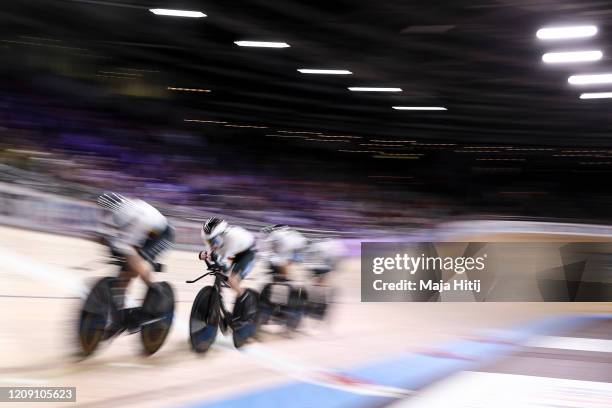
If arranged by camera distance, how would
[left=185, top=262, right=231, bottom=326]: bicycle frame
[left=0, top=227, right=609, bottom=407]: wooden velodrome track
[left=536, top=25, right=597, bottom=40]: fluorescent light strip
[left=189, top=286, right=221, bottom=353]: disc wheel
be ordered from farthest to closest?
1. [left=536, top=25, right=597, bottom=40]: fluorescent light strip
2. [left=185, top=262, right=231, bottom=326]: bicycle frame
3. [left=189, top=286, right=221, bottom=353]: disc wheel
4. [left=0, top=227, right=609, bottom=407]: wooden velodrome track

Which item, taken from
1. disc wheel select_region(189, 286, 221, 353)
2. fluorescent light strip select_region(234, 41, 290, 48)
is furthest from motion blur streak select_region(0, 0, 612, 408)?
fluorescent light strip select_region(234, 41, 290, 48)

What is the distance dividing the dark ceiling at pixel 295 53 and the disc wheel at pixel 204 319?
2.90 meters

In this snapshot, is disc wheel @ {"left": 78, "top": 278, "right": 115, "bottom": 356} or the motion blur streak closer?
disc wheel @ {"left": 78, "top": 278, "right": 115, "bottom": 356}

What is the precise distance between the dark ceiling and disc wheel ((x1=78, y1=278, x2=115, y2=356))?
10.7 feet

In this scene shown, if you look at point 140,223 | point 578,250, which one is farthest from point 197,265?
point 578,250

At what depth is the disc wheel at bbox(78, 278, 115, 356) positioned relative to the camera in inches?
132

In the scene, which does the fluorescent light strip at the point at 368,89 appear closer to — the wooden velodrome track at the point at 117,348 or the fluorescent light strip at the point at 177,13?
the fluorescent light strip at the point at 177,13

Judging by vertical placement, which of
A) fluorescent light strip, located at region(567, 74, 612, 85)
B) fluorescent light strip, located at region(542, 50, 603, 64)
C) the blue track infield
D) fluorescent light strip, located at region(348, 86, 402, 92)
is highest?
fluorescent light strip, located at region(567, 74, 612, 85)

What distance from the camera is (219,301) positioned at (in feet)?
13.9

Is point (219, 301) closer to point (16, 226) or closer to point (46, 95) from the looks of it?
point (16, 226)

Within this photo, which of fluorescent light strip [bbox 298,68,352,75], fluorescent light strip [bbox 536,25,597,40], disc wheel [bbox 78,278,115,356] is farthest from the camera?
fluorescent light strip [bbox 298,68,352,75]

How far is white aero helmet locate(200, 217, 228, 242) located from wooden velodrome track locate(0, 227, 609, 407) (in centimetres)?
18

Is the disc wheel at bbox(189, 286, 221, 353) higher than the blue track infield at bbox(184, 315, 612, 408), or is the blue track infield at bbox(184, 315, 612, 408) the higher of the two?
the disc wheel at bbox(189, 286, 221, 353)

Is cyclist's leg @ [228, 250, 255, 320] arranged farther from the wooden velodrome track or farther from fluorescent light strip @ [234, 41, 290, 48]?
fluorescent light strip @ [234, 41, 290, 48]
